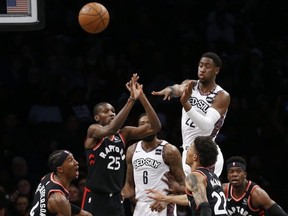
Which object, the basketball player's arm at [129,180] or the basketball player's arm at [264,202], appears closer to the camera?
the basketball player's arm at [264,202]

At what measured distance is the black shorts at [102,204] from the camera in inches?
411

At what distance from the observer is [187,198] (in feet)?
30.6

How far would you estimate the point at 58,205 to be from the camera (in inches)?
365

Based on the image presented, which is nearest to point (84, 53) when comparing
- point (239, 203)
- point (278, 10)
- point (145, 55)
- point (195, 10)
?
point (145, 55)

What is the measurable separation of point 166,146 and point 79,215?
173 cm

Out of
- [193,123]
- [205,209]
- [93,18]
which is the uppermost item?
[93,18]

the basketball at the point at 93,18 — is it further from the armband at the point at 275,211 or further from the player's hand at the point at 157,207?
the armband at the point at 275,211

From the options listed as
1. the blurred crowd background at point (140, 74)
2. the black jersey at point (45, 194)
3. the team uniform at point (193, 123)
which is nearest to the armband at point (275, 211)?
the team uniform at point (193, 123)

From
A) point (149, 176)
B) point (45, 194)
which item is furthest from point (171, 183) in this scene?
point (45, 194)

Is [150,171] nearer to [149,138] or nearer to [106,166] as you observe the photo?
[149,138]

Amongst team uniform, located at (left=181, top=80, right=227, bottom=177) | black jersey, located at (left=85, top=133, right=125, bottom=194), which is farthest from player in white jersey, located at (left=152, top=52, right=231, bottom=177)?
black jersey, located at (left=85, top=133, right=125, bottom=194)

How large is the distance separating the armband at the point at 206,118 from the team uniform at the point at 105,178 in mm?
1033

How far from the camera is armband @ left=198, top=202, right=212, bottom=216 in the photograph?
27.2 feet

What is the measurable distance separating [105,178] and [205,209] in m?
2.30
